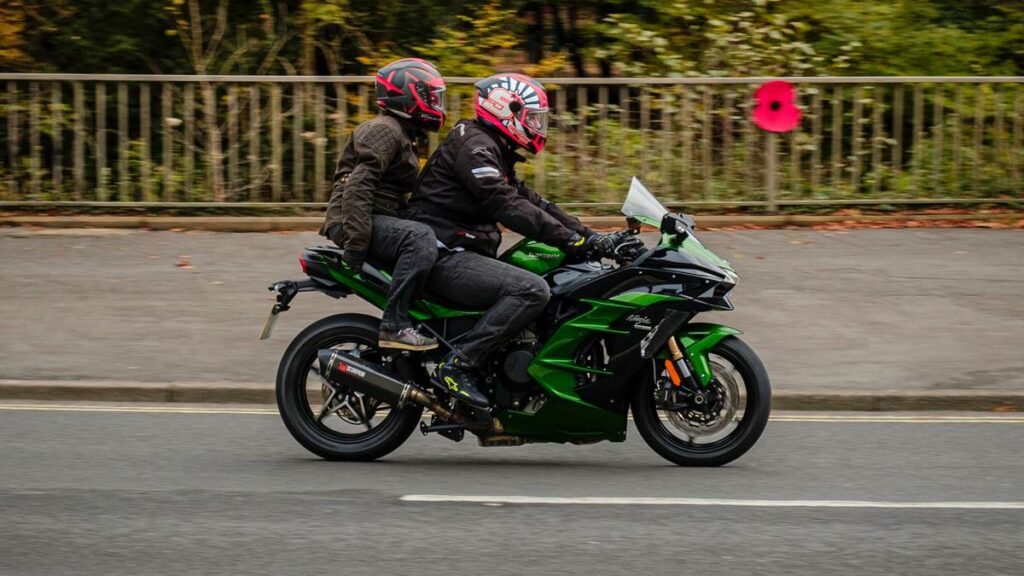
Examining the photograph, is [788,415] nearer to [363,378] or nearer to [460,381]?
[460,381]

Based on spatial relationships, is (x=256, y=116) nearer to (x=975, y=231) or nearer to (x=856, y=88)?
(x=856, y=88)

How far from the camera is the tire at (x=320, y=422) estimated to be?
7281mm

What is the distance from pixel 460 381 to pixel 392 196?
98cm

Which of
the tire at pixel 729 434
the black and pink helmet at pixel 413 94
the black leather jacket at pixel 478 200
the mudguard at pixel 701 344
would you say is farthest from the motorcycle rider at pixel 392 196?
the mudguard at pixel 701 344

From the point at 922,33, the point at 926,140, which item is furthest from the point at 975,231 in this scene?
the point at 922,33

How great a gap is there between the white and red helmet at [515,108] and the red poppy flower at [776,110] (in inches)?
266

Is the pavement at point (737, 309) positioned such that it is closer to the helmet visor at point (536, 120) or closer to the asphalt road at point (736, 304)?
the asphalt road at point (736, 304)

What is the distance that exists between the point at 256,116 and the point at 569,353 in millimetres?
7238

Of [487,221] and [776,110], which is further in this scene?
[776,110]

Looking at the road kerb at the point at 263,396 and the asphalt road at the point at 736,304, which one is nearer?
the road kerb at the point at 263,396

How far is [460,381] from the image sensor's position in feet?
23.1

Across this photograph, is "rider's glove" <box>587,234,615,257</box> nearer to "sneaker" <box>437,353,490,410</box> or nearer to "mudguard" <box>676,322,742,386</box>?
"mudguard" <box>676,322,742,386</box>

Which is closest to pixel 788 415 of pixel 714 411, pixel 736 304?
pixel 714 411

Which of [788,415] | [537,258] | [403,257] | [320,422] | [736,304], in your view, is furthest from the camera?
[736,304]
